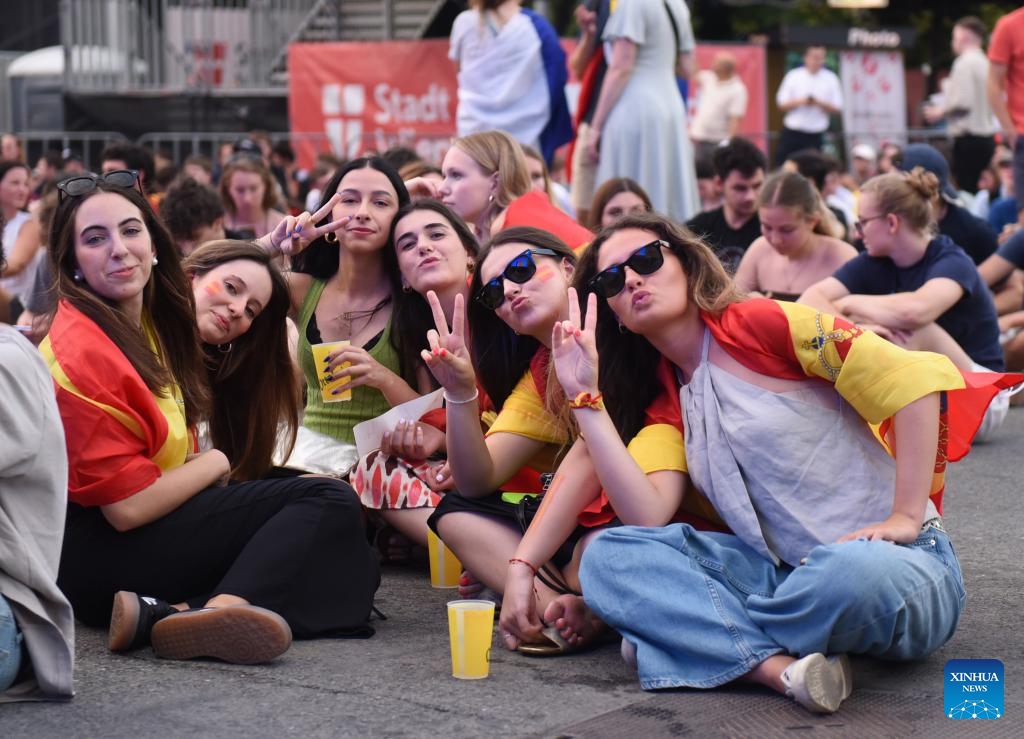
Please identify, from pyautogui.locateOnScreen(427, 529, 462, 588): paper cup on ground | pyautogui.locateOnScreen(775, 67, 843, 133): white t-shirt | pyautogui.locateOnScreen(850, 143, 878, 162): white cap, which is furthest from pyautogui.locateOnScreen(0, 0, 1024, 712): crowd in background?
pyautogui.locateOnScreen(850, 143, 878, 162): white cap

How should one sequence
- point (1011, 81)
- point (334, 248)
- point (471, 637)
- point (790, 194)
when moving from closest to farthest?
point (471, 637) → point (334, 248) → point (790, 194) → point (1011, 81)

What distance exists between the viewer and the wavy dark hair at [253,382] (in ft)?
14.8

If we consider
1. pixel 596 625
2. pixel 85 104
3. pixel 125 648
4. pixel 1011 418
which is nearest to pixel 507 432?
pixel 596 625

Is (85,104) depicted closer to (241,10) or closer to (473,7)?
(241,10)

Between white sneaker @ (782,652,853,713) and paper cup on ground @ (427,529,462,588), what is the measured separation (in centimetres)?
161

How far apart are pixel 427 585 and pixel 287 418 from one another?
0.70 m

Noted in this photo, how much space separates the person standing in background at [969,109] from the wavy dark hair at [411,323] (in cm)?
969

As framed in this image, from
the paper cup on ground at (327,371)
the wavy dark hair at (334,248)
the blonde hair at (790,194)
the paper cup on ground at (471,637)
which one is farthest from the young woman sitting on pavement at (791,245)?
the paper cup on ground at (471,637)

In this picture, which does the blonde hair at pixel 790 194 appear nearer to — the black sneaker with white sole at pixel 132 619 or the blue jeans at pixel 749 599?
the blue jeans at pixel 749 599

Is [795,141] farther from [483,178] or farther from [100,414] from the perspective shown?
[100,414]

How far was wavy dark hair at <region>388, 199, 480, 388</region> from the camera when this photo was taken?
500 cm

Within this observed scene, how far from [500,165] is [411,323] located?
1287 millimetres

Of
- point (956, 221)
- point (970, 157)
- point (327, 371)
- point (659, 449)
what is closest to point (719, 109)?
point (970, 157)

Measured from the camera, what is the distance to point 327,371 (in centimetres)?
488
